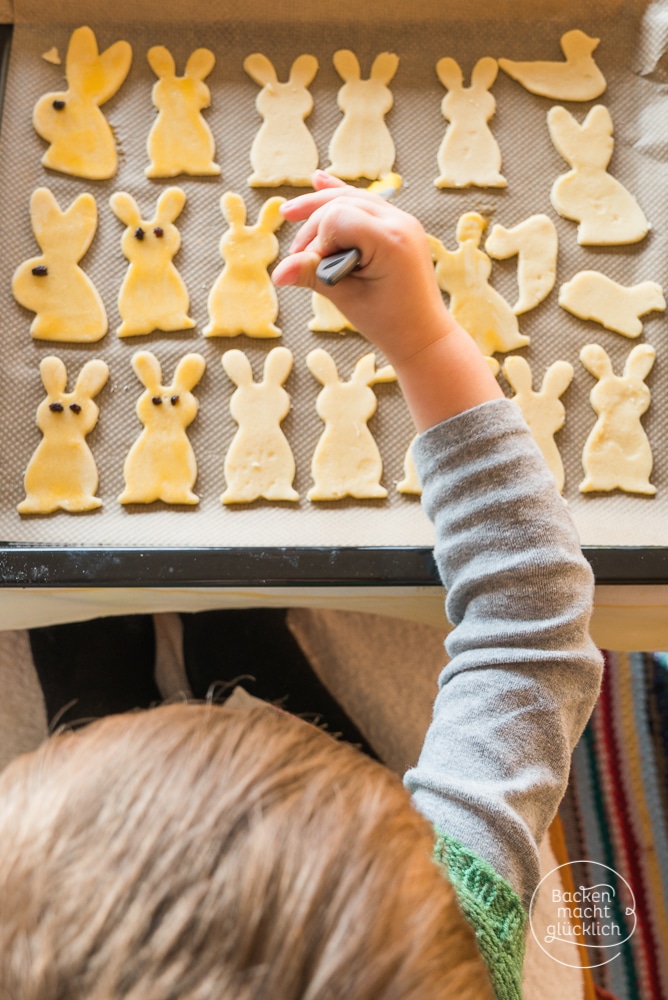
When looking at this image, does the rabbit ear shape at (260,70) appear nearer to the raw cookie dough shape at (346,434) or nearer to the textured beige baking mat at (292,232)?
the textured beige baking mat at (292,232)

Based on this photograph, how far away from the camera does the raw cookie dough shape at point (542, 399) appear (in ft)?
2.39

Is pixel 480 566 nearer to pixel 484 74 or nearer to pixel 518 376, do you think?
pixel 518 376

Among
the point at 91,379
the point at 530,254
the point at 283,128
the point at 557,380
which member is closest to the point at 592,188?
the point at 530,254

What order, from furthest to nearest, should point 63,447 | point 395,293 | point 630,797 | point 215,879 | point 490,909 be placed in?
point 630,797 < point 63,447 < point 395,293 < point 490,909 < point 215,879

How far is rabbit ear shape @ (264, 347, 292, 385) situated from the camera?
0.73 metres

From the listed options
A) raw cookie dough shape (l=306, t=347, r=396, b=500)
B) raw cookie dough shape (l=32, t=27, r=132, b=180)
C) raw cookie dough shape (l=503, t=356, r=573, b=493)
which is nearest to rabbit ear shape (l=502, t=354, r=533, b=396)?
raw cookie dough shape (l=503, t=356, r=573, b=493)

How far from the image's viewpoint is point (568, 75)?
2.61 ft

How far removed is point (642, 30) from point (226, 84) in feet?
1.38

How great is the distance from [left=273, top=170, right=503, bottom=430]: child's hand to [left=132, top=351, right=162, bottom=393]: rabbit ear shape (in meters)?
0.23

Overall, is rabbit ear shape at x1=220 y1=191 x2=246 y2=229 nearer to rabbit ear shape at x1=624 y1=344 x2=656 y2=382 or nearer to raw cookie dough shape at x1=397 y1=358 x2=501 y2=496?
raw cookie dough shape at x1=397 y1=358 x2=501 y2=496

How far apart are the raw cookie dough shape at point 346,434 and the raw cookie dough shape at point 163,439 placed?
4.4 inches

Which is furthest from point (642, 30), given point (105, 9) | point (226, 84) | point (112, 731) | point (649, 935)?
point (649, 935)

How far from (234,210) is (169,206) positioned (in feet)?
0.20

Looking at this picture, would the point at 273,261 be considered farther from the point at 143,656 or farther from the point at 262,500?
the point at 143,656
